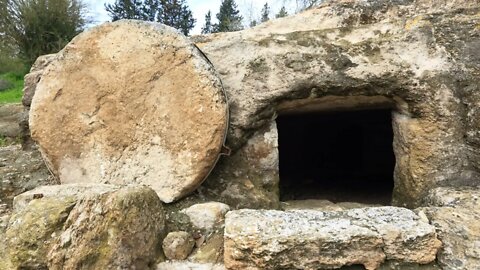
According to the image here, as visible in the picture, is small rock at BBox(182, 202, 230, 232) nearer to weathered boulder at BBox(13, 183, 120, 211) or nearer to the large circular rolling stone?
the large circular rolling stone

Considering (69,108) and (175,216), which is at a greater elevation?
(69,108)

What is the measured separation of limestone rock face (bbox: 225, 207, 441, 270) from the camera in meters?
1.32

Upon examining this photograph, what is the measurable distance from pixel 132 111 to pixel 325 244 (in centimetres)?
108

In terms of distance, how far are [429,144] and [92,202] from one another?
148 cm

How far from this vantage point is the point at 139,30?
1903mm

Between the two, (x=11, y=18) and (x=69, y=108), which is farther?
(x=11, y=18)

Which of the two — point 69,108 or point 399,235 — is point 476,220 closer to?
point 399,235

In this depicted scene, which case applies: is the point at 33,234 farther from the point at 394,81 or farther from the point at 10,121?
the point at 10,121

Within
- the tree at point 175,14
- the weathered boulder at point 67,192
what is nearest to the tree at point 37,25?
the weathered boulder at point 67,192

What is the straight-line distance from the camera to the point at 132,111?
189 centimetres

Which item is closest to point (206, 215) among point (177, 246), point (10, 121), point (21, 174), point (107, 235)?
point (177, 246)

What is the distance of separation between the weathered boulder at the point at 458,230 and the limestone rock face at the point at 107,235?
3.41 ft

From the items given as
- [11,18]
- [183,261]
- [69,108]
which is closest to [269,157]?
[183,261]

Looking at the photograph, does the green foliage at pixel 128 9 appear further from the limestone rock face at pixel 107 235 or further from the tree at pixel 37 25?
the limestone rock face at pixel 107 235
